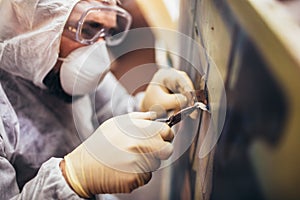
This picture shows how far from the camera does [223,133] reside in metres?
0.57

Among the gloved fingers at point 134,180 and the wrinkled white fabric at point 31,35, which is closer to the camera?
the gloved fingers at point 134,180

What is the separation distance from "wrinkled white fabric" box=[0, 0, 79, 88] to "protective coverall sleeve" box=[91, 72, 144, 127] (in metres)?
0.12

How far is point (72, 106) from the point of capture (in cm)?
79

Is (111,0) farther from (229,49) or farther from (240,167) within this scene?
(240,167)

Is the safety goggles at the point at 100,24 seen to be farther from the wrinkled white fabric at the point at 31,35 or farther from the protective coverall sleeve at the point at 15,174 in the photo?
the protective coverall sleeve at the point at 15,174

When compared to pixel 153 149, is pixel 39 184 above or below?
below

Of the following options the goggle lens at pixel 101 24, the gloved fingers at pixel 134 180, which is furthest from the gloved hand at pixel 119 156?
the goggle lens at pixel 101 24

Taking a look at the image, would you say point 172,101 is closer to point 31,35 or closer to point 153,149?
point 153,149

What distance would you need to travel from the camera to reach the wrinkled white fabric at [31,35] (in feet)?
2.58

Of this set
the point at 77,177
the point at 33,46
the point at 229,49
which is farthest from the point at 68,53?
the point at 229,49

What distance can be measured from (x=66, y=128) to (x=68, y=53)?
151mm

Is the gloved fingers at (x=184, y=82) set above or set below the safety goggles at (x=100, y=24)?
below

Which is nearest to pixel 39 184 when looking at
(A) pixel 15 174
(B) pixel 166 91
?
(A) pixel 15 174

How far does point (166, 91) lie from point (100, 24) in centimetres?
20
